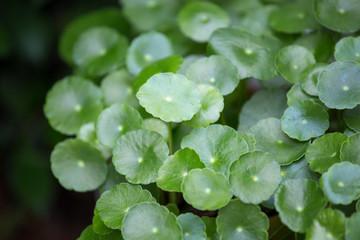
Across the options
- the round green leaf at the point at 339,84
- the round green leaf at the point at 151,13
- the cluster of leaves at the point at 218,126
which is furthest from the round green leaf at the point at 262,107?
the round green leaf at the point at 151,13

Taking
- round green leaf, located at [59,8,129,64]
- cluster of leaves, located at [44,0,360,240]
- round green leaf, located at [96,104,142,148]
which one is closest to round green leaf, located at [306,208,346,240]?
cluster of leaves, located at [44,0,360,240]

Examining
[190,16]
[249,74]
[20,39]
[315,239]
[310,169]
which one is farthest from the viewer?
[20,39]

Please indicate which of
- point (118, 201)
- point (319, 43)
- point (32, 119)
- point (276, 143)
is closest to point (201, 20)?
point (319, 43)

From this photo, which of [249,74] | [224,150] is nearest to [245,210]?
[224,150]

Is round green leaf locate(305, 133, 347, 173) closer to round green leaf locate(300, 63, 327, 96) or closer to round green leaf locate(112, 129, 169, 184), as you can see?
round green leaf locate(300, 63, 327, 96)

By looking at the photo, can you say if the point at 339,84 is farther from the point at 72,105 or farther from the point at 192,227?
the point at 72,105

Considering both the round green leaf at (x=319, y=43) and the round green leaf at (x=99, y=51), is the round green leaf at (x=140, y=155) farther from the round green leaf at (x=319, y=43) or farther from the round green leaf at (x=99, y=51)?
the round green leaf at (x=319, y=43)

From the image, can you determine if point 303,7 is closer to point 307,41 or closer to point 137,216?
point 307,41
